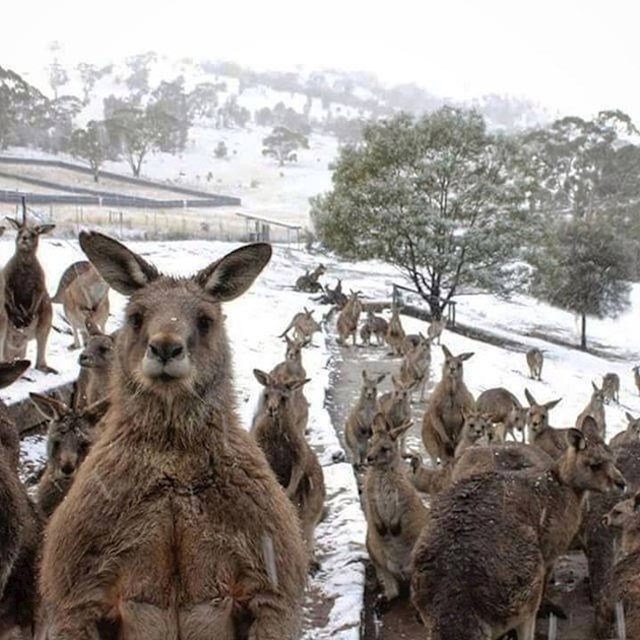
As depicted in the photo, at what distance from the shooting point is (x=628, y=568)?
5285 mm

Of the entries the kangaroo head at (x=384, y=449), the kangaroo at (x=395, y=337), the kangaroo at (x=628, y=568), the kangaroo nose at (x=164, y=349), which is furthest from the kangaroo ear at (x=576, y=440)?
the kangaroo at (x=395, y=337)

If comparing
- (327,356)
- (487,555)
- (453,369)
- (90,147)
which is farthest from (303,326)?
(90,147)

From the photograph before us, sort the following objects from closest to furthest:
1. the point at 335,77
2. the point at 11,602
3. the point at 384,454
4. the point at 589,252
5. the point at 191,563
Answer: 1. the point at 191,563
2. the point at 11,602
3. the point at 384,454
4. the point at 589,252
5. the point at 335,77

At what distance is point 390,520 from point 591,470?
1589 mm

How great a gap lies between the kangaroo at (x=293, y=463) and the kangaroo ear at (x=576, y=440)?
2016 millimetres

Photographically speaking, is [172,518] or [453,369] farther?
[453,369]

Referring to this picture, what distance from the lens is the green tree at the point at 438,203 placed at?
2705cm

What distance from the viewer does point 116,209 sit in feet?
140

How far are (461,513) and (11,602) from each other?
263 centimetres

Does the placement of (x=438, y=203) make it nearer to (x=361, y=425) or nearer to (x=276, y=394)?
(x=361, y=425)

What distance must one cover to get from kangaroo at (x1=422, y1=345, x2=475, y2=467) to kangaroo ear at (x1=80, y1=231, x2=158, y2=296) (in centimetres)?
768

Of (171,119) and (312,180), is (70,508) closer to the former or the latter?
(171,119)

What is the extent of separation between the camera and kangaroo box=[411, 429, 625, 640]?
15.9 feet

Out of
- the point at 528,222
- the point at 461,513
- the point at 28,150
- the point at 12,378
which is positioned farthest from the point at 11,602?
the point at 28,150
